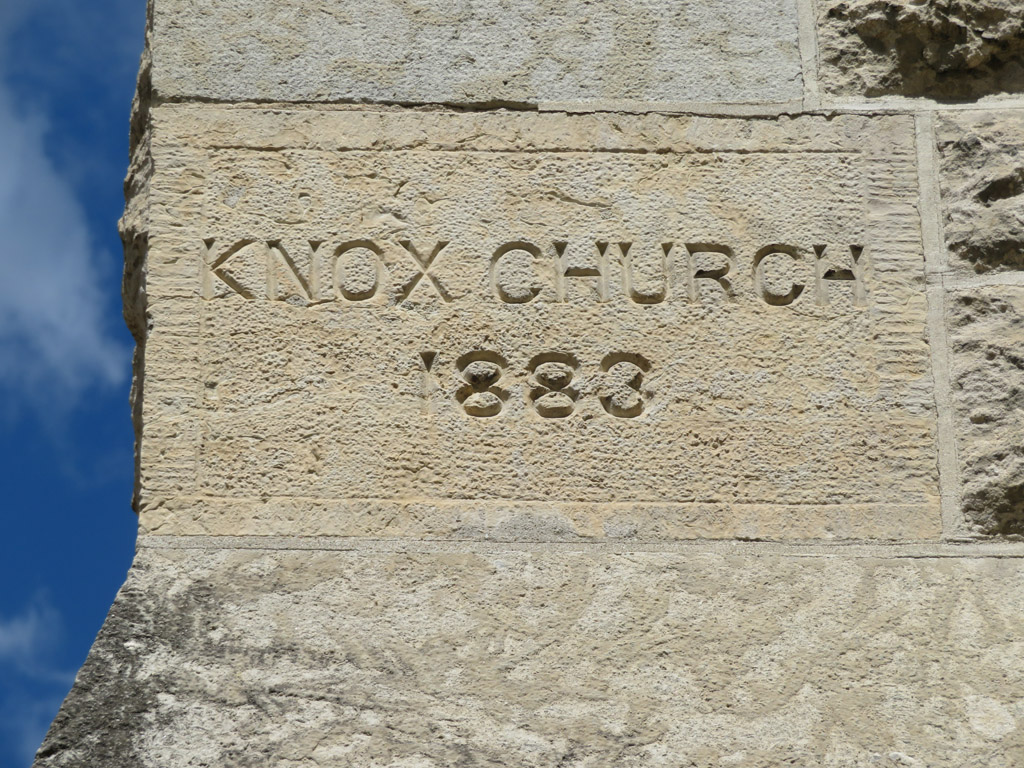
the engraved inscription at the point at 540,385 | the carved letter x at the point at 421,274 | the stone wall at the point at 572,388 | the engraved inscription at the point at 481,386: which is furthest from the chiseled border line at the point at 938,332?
the carved letter x at the point at 421,274

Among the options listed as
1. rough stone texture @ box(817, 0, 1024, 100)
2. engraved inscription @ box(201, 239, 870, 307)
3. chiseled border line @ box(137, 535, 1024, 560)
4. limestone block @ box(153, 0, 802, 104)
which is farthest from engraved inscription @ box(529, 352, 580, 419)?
rough stone texture @ box(817, 0, 1024, 100)

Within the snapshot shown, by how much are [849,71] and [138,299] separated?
1.39 m

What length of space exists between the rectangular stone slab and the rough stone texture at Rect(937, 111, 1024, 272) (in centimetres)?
7

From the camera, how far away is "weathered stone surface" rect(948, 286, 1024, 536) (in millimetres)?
2740

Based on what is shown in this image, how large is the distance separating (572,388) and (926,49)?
959mm

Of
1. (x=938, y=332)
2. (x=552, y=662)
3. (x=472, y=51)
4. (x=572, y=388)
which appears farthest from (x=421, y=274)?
(x=938, y=332)

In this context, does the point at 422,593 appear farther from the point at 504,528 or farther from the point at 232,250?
the point at 232,250

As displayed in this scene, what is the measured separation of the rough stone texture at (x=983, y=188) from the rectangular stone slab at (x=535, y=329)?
0.24ft

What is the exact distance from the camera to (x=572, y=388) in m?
2.79

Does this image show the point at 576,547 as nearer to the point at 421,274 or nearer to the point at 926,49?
the point at 421,274

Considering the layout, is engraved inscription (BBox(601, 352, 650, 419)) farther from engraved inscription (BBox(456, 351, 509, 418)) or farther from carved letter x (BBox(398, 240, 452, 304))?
carved letter x (BBox(398, 240, 452, 304))

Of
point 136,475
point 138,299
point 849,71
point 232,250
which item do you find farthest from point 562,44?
point 136,475

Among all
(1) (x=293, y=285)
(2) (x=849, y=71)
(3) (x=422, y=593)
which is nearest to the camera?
(3) (x=422, y=593)

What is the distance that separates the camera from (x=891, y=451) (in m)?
2.77
